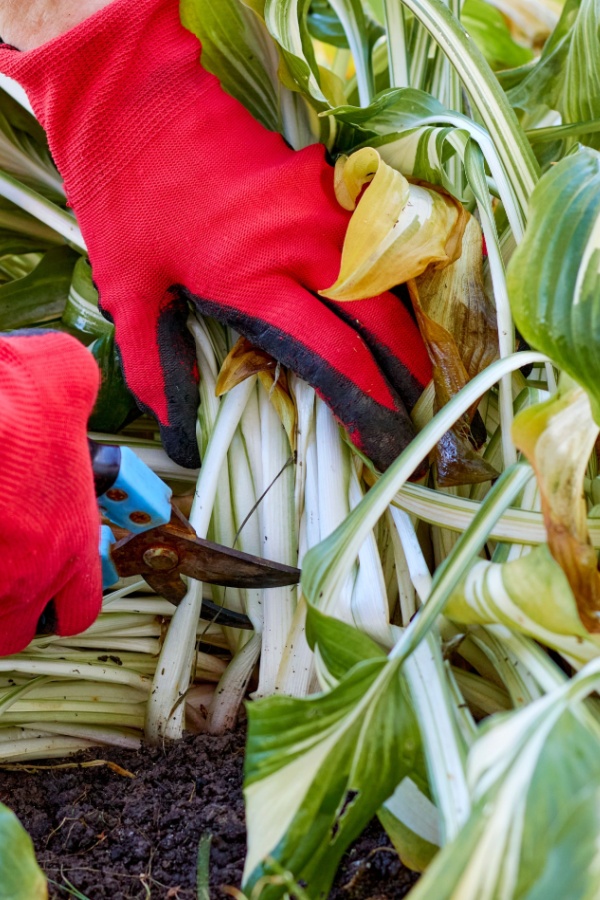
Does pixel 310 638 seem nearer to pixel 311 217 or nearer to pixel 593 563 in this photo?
pixel 593 563

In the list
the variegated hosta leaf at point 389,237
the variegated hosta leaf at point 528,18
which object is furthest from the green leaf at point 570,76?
the variegated hosta leaf at point 528,18

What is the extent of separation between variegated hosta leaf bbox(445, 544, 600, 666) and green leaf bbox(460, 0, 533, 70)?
39.7 inches

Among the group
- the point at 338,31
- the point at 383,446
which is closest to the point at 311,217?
the point at 383,446

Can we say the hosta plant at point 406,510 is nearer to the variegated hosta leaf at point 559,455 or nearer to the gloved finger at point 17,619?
the variegated hosta leaf at point 559,455

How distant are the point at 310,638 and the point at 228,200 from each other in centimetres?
35

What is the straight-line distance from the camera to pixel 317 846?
417 millimetres

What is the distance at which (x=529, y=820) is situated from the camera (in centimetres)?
31

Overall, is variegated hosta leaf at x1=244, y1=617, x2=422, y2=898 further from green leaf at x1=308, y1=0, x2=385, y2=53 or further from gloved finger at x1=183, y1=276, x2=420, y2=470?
green leaf at x1=308, y1=0, x2=385, y2=53

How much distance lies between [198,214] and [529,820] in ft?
1.62

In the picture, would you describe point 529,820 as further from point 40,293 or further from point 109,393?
point 40,293

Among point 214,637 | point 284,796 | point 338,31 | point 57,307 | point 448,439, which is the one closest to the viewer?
point 284,796

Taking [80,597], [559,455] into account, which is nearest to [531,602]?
[559,455]

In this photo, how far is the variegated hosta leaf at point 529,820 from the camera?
0.27m

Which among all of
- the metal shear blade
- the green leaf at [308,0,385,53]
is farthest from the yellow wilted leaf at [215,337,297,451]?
the green leaf at [308,0,385,53]
